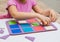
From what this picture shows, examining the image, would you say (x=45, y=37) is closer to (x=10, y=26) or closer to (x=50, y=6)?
(x=10, y=26)

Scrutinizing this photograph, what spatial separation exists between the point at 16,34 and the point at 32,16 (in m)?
0.19

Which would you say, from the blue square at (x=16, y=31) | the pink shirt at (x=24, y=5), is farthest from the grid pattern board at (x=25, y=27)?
the pink shirt at (x=24, y=5)

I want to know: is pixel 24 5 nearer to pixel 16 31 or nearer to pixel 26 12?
pixel 26 12

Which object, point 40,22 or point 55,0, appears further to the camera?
point 55,0

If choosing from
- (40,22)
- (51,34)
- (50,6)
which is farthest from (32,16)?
(50,6)

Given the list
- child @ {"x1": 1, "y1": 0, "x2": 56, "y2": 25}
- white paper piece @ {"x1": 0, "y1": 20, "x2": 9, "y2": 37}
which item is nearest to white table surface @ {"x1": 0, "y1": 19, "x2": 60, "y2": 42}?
white paper piece @ {"x1": 0, "y1": 20, "x2": 9, "y2": 37}

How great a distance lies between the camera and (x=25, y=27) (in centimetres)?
79

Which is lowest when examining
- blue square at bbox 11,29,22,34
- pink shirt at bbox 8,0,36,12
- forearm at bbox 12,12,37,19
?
blue square at bbox 11,29,22,34

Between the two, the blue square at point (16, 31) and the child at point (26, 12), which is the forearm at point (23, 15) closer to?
the child at point (26, 12)

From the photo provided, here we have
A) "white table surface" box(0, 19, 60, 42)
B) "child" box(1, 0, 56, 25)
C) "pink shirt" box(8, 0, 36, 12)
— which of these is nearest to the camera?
"white table surface" box(0, 19, 60, 42)

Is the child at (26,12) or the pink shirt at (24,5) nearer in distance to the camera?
the child at (26,12)

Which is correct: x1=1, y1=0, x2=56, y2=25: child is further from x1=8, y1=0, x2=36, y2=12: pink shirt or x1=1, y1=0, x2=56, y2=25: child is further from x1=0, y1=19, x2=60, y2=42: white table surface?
x1=0, y1=19, x2=60, y2=42: white table surface

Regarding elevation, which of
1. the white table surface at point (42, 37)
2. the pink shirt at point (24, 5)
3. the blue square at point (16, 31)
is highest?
the pink shirt at point (24, 5)

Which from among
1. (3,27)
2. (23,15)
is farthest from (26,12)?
(3,27)
